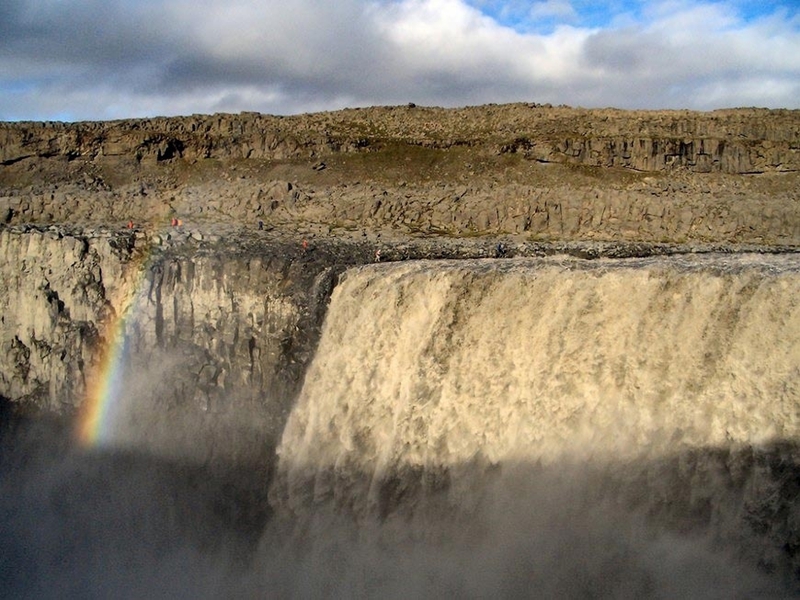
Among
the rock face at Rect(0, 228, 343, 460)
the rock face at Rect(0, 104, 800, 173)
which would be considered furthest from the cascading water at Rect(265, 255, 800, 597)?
the rock face at Rect(0, 104, 800, 173)

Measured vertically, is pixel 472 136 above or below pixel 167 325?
above

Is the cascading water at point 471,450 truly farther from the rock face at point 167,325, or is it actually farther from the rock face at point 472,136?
the rock face at point 472,136

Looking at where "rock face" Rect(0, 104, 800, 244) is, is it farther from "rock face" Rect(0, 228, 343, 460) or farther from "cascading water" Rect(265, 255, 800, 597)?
"cascading water" Rect(265, 255, 800, 597)

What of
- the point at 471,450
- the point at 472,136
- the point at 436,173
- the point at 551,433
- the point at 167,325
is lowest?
the point at 471,450

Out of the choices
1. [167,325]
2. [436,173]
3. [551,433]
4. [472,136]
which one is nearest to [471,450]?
[551,433]

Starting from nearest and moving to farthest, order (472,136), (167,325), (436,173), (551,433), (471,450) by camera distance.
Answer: (551,433) → (471,450) → (167,325) → (436,173) → (472,136)

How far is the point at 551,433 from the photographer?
40.5 ft

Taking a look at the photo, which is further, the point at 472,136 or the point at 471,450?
the point at 472,136

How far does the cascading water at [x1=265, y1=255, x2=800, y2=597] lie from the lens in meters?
10.6

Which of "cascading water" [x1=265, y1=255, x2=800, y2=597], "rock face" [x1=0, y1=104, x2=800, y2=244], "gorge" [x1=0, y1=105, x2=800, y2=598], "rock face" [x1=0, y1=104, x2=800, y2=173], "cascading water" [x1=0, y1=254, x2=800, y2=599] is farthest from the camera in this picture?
"rock face" [x1=0, y1=104, x2=800, y2=173]

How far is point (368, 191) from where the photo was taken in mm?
25250

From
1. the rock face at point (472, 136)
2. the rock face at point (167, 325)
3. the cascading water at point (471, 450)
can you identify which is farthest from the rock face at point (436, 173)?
the cascading water at point (471, 450)

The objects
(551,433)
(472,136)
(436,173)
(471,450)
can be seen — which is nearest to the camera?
(551,433)

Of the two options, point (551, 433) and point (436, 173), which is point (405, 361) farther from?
point (436, 173)
